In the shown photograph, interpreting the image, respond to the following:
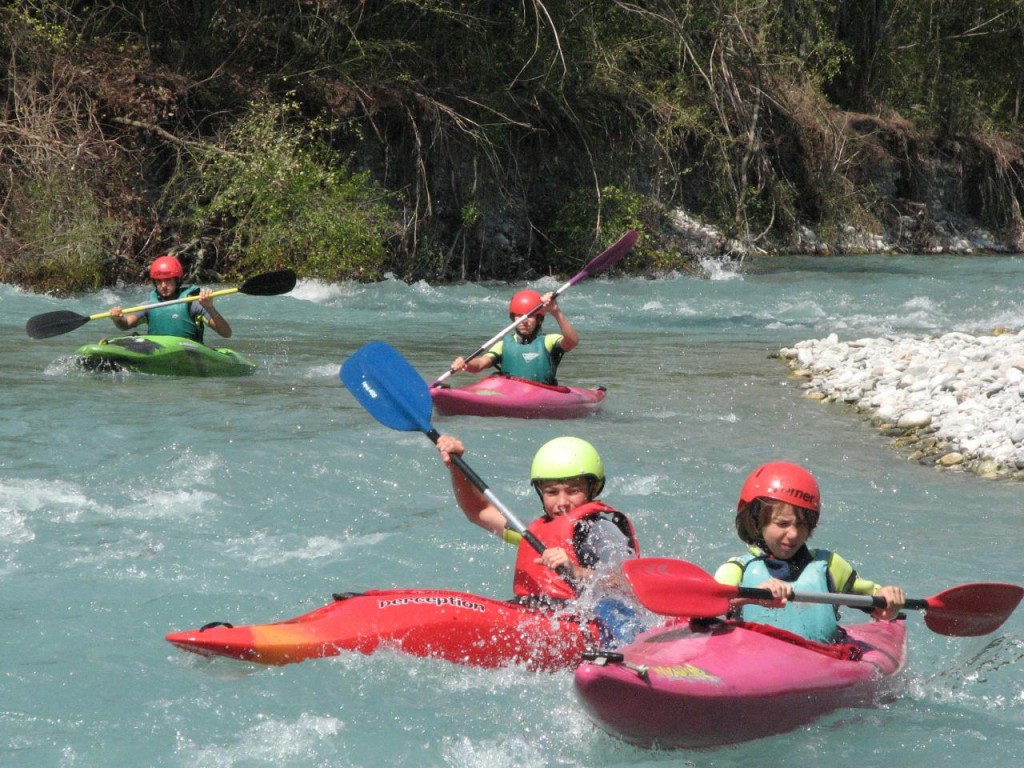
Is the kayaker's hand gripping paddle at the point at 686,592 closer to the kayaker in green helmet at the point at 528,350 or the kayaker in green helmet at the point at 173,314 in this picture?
the kayaker in green helmet at the point at 528,350

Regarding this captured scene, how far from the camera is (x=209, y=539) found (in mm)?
5254

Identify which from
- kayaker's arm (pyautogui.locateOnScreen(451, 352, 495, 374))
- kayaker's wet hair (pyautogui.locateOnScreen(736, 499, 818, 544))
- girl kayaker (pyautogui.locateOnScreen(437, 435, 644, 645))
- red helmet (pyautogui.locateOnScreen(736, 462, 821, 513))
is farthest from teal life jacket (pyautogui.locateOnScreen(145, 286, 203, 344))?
red helmet (pyautogui.locateOnScreen(736, 462, 821, 513))

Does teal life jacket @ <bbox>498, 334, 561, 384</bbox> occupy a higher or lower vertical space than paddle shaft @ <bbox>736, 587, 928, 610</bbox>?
higher

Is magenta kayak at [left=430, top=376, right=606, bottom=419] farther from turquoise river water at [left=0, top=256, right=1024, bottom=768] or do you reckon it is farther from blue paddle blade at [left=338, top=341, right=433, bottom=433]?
blue paddle blade at [left=338, top=341, right=433, bottom=433]

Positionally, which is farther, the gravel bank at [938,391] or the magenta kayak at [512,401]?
the magenta kayak at [512,401]

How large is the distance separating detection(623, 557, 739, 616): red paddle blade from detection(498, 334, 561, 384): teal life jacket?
180 inches

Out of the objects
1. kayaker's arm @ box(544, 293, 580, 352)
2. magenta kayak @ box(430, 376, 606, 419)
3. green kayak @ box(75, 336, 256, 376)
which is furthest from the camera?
green kayak @ box(75, 336, 256, 376)

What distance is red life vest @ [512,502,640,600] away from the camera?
3.95 m

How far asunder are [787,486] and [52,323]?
6.54m

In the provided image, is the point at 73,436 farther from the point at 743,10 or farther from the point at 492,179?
the point at 743,10

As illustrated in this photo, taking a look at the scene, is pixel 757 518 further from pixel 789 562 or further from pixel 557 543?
pixel 557 543

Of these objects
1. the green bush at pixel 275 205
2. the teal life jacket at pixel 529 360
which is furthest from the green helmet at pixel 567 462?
the green bush at pixel 275 205

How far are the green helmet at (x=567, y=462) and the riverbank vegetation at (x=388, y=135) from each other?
9761mm

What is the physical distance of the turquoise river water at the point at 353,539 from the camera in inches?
138
